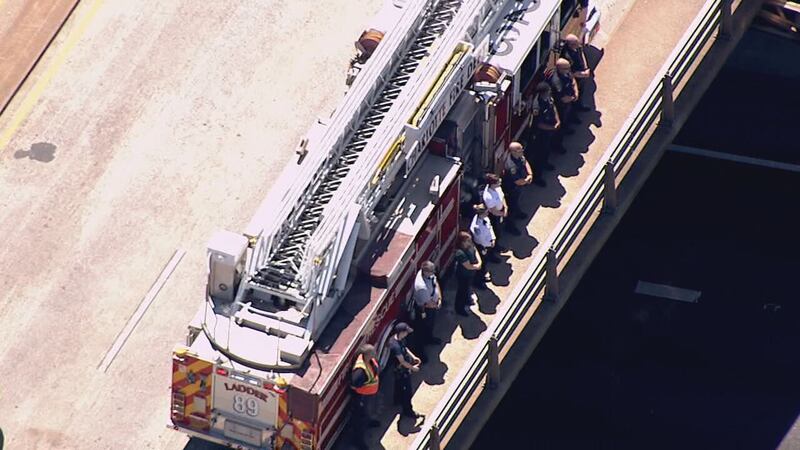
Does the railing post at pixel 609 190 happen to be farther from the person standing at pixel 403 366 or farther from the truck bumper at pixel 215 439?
the truck bumper at pixel 215 439

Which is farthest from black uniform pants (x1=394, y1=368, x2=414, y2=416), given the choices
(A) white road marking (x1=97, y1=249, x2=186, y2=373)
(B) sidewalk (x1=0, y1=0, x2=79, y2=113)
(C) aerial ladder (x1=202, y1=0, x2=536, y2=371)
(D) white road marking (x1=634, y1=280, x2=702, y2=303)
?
(B) sidewalk (x1=0, y1=0, x2=79, y2=113)

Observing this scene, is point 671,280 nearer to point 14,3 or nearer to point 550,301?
point 550,301

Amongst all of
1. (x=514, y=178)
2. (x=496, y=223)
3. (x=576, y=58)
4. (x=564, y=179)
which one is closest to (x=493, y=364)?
(x=496, y=223)

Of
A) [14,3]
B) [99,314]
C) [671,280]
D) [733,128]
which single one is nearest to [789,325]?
[671,280]

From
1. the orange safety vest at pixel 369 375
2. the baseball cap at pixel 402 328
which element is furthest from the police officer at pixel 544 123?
the orange safety vest at pixel 369 375

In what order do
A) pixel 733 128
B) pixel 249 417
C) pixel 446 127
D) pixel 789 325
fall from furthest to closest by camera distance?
pixel 733 128 → pixel 789 325 → pixel 446 127 → pixel 249 417

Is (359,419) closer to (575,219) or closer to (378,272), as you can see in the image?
(378,272)
